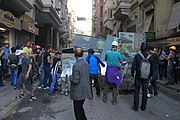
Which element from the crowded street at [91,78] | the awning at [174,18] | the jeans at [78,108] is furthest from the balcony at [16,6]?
the awning at [174,18]

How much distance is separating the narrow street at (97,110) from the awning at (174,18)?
7111 millimetres

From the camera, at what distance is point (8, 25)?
11.4 meters

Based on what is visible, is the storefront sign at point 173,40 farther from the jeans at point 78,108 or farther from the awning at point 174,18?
the jeans at point 78,108

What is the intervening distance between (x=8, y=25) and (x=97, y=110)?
7294mm

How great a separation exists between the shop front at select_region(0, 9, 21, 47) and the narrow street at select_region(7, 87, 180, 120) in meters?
4.77

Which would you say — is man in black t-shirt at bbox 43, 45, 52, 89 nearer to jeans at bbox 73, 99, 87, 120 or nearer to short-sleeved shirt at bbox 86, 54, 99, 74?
short-sleeved shirt at bbox 86, 54, 99, 74

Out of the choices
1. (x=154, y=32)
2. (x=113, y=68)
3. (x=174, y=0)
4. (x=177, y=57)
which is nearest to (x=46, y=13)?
(x=154, y=32)

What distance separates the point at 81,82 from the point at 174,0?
13184 millimetres

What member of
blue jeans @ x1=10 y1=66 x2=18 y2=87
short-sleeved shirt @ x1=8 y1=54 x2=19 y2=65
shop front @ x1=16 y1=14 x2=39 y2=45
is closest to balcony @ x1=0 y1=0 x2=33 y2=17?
shop front @ x1=16 y1=14 x2=39 y2=45

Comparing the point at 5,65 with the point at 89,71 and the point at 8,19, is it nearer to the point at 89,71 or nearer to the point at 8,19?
the point at 8,19

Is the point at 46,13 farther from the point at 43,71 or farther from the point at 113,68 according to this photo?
the point at 113,68

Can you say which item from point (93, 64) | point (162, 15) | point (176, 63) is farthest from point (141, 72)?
point (162, 15)

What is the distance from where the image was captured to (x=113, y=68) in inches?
276

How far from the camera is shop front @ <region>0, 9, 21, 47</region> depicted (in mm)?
10824
